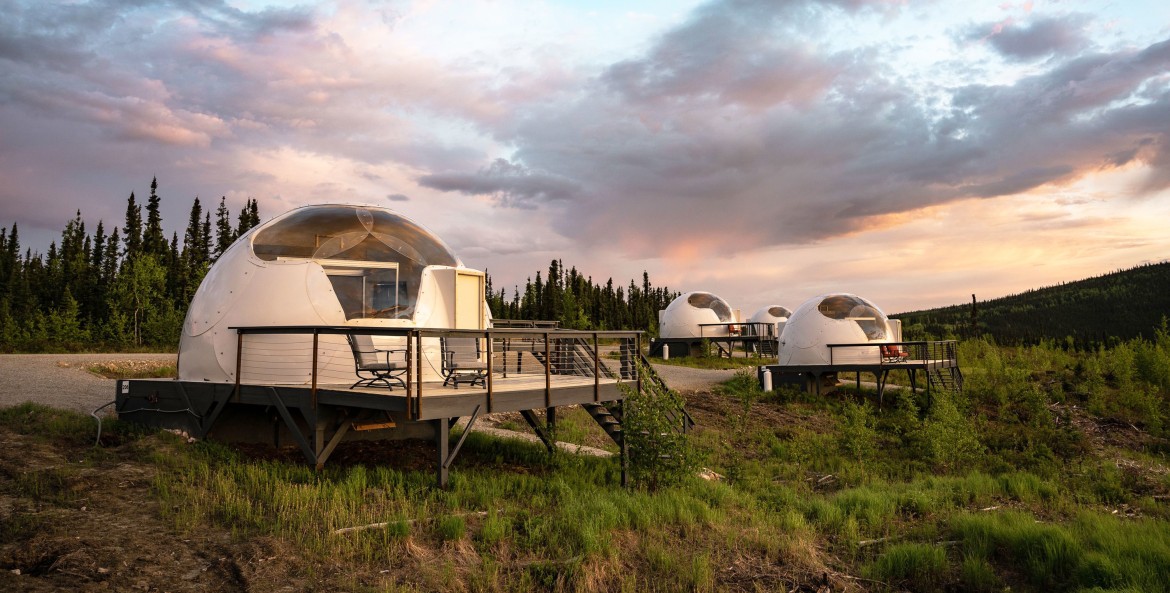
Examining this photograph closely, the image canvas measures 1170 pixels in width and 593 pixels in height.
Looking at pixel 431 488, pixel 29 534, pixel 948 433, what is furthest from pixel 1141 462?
pixel 29 534

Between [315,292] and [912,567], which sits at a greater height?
[315,292]

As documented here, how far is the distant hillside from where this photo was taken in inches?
2574

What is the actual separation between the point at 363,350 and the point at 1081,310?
279ft

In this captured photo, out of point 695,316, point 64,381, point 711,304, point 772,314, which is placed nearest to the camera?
point 64,381

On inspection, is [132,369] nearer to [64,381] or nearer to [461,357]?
[64,381]

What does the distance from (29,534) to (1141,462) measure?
1645cm

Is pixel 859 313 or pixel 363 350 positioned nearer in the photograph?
pixel 363 350

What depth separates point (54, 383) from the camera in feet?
52.9

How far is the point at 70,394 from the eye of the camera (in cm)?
1446

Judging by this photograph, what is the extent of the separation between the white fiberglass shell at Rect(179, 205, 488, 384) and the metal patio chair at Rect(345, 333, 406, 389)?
51 cm

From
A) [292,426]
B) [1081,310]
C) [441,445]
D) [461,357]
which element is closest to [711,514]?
[441,445]

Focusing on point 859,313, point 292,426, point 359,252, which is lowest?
point 292,426

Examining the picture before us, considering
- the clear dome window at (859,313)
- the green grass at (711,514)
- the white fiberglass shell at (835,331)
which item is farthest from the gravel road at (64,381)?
the clear dome window at (859,313)

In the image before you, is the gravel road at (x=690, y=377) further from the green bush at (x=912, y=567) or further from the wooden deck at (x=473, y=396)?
the green bush at (x=912, y=567)
